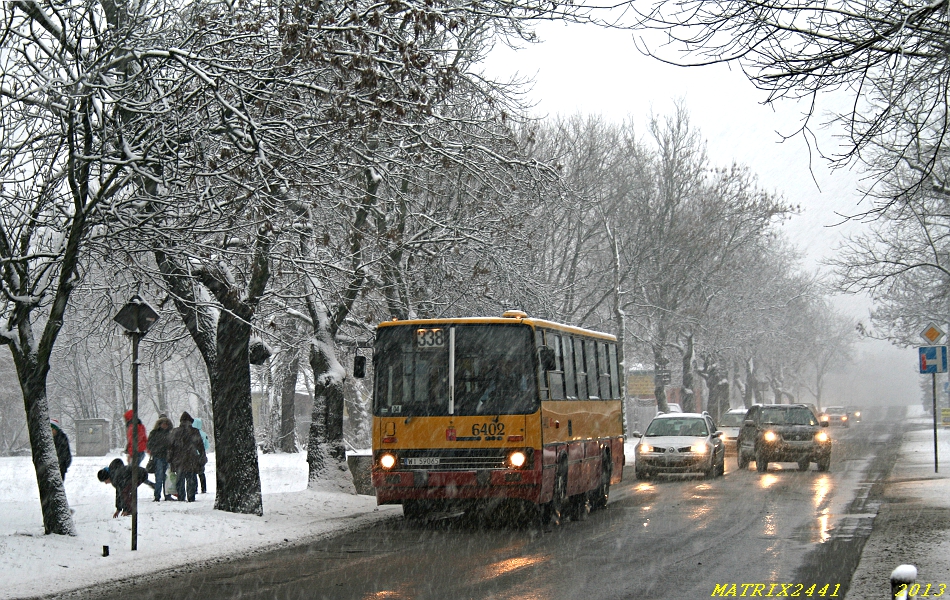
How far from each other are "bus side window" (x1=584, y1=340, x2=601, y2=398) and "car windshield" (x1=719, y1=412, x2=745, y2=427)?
21543 millimetres

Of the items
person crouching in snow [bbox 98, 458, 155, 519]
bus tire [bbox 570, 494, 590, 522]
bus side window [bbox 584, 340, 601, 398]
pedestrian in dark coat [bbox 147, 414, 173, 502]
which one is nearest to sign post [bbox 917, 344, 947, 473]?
bus side window [bbox 584, 340, 601, 398]

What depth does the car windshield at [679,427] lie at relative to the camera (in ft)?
87.7

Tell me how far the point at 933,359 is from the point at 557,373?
37.9 feet

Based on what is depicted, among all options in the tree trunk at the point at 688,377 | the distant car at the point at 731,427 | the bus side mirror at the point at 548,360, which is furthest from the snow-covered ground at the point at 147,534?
the tree trunk at the point at 688,377

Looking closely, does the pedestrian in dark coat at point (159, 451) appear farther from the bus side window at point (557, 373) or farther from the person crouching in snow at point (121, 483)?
the bus side window at point (557, 373)

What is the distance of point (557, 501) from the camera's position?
16.4 metres

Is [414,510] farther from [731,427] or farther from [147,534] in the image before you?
[731,427]

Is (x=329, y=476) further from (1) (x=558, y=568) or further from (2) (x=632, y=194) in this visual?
(2) (x=632, y=194)

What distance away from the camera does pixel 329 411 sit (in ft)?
69.3

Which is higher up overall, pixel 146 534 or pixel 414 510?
pixel 146 534

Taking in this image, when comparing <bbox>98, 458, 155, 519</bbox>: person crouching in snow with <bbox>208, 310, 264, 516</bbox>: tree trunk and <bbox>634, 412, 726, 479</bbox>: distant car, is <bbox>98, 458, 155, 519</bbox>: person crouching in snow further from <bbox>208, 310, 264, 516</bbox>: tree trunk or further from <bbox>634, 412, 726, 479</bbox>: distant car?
<bbox>634, 412, 726, 479</bbox>: distant car

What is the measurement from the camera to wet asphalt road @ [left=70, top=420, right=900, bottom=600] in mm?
10156

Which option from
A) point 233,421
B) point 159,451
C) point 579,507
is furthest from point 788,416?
point 233,421

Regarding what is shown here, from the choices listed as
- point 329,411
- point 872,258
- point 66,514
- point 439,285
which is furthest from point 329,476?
point 872,258
